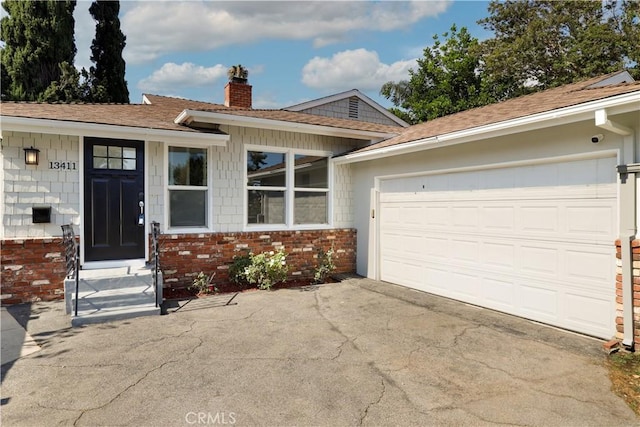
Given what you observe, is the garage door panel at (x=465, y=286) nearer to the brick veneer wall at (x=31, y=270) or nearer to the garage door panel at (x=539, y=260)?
the garage door panel at (x=539, y=260)

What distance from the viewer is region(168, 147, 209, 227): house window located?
7.35 meters

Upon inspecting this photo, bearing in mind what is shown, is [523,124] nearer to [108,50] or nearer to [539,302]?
[539,302]

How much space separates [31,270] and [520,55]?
21.6m

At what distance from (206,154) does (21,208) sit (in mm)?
3150

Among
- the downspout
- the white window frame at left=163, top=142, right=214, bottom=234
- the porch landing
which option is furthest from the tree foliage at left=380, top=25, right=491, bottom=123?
the porch landing

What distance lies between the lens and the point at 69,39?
56.5 feet

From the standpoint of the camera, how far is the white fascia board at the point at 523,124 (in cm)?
420

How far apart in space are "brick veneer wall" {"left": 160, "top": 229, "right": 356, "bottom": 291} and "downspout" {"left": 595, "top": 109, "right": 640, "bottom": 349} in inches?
219

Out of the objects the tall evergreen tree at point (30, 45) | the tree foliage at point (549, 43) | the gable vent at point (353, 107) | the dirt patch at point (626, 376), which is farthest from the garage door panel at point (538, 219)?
the tall evergreen tree at point (30, 45)

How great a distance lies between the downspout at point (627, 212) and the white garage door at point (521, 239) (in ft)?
0.61

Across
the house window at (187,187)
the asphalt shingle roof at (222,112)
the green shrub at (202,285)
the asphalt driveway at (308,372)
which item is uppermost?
the asphalt shingle roof at (222,112)

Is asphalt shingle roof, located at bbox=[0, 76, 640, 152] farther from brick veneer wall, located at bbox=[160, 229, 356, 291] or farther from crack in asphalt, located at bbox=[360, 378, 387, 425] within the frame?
crack in asphalt, located at bbox=[360, 378, 387, 425]

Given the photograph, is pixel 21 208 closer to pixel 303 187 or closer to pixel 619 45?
pixel 303 187

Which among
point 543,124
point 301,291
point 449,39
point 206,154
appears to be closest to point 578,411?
point 543,124
